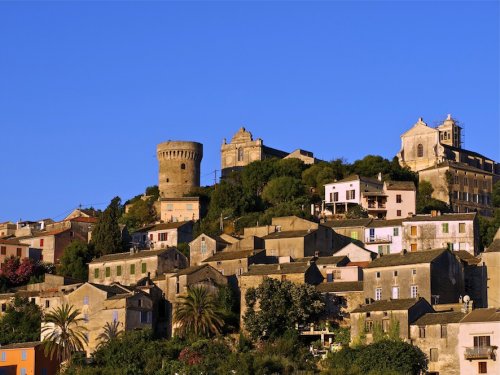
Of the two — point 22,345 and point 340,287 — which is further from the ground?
point 340,287

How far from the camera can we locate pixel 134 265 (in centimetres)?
8369

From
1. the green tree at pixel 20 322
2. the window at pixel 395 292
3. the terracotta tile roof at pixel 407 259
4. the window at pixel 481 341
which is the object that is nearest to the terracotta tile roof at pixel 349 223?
the terracotta tile roof at pixel 407 259

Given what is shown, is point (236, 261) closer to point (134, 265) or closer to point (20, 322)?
point (134, 265)

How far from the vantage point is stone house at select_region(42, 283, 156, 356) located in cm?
7181

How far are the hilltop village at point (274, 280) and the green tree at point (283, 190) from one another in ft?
0.49

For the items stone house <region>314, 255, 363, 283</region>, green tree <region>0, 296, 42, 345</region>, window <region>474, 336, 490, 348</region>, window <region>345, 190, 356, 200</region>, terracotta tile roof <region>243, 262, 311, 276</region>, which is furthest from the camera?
window <region>345, 190, 356, 200</region>

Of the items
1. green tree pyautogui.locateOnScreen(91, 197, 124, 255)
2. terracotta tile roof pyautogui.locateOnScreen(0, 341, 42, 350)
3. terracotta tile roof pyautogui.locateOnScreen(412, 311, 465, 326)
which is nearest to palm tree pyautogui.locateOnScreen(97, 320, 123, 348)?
terracotta tile roof pyautogui.locateOnScreen(0, 341, 42, 350)

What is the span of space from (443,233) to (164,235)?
919 inches

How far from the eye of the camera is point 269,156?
120000 millimetres

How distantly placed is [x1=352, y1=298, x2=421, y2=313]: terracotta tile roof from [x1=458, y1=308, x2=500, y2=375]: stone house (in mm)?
3536

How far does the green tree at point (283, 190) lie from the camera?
102562 millimetres

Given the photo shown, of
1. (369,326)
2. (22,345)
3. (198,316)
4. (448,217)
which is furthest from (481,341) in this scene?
(22,345)

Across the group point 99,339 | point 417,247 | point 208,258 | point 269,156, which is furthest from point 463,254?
point 269,156

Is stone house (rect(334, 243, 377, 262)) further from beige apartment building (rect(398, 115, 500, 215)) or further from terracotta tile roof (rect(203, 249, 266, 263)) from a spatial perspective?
beige apartment building (rect(398, 115, 500, 215))
